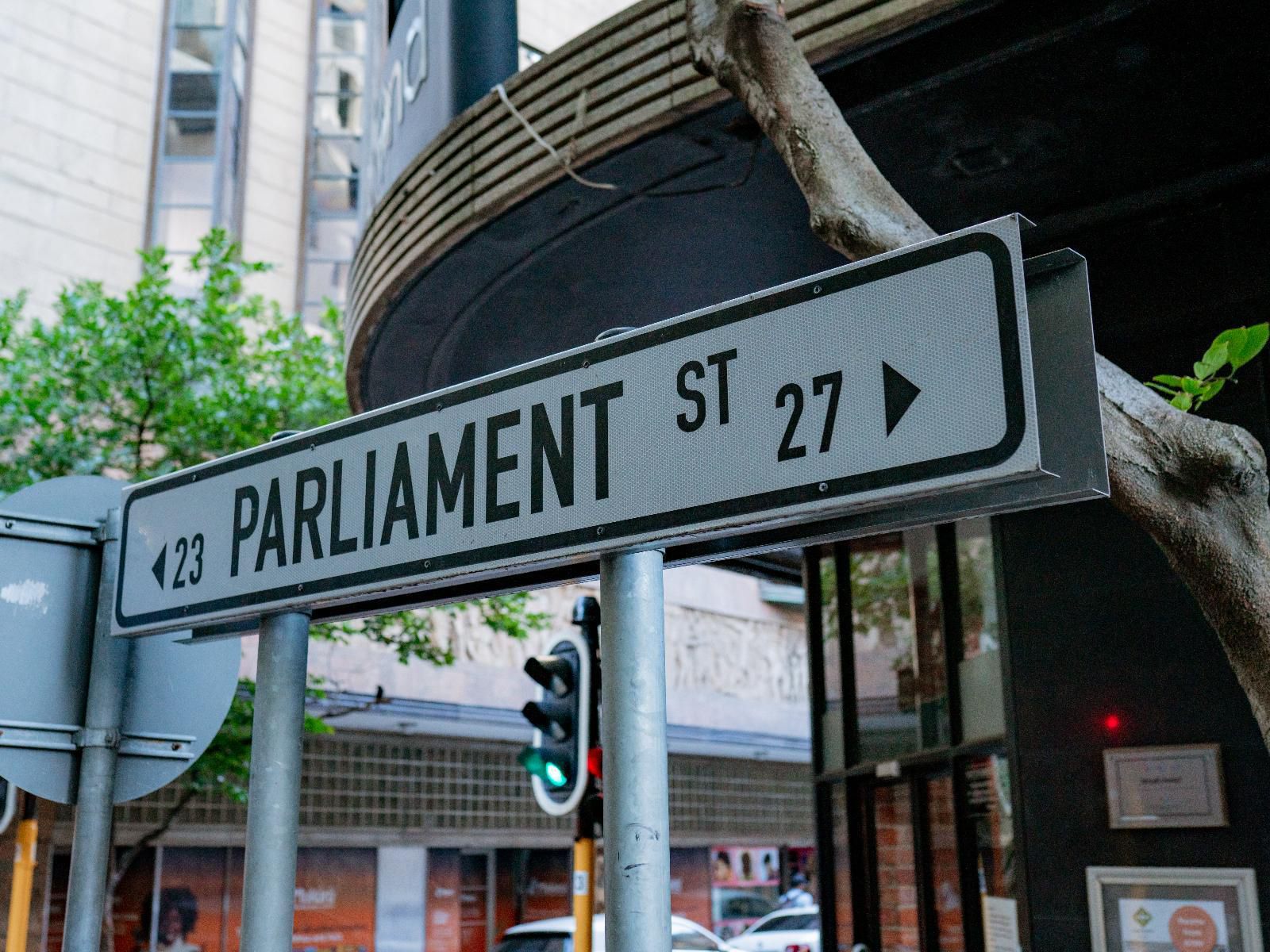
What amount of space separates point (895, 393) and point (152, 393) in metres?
12.5

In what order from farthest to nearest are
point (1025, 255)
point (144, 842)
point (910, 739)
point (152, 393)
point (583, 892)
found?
1. point (144, 842)
2. point (152, 393)
3. point (910, 739)
4. point (583, 892)
5. point (1025, 255)

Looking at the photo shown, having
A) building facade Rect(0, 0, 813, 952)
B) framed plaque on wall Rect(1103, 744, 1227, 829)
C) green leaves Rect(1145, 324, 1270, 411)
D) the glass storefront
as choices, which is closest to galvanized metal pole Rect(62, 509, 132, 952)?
green leaves Rect(1145, 324, 1270, 411)

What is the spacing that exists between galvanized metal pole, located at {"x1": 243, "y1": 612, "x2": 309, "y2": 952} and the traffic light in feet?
14.5

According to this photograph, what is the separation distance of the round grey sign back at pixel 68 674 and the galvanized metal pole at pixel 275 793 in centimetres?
49

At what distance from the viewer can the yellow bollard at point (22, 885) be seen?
2912 mm

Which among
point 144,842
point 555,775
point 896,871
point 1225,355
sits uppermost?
point 1225,355

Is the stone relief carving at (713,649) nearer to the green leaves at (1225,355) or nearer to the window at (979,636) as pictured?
the window at (979,636)

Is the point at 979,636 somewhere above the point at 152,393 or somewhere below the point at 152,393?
below

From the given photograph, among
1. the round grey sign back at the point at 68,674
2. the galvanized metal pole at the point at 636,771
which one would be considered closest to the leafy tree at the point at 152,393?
the round grey sign back at the point at 68,674

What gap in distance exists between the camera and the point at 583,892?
6594mm

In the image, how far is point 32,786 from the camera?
2.81m

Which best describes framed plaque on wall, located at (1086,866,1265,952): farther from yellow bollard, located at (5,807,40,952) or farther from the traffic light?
yellow bollard, located at (5,807,40,952)

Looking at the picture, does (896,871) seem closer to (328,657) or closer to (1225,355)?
(1225,355)

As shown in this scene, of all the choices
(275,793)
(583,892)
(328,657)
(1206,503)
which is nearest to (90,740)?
(275,793)
